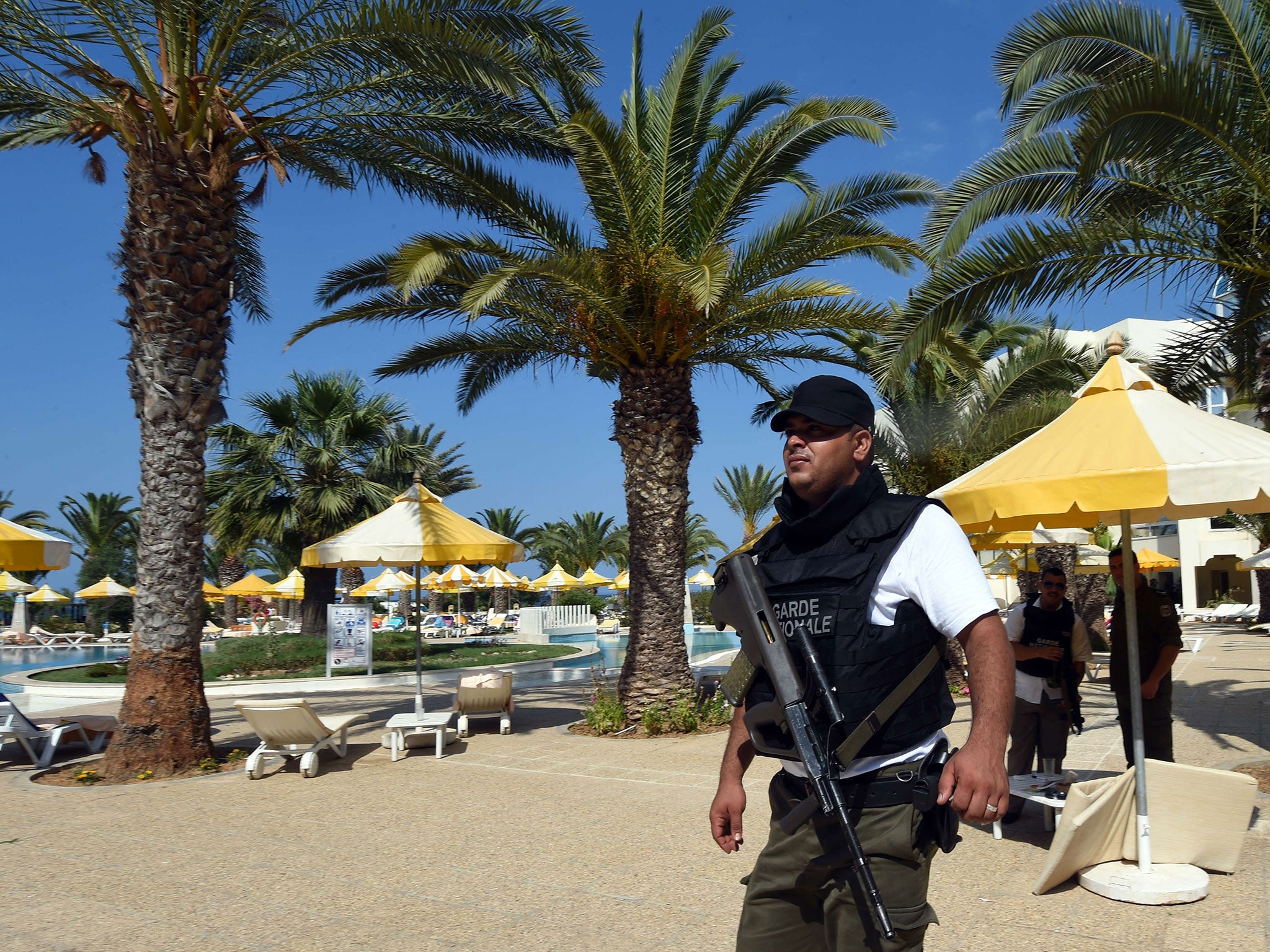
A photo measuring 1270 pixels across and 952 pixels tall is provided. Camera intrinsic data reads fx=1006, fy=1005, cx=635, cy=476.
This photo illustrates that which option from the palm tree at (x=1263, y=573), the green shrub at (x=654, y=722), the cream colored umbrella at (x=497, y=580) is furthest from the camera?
the cream colored umbrella at (x=497, y=580)

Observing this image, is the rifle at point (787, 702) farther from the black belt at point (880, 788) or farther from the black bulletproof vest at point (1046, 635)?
the black bulletproof vest at point (1046, 635)

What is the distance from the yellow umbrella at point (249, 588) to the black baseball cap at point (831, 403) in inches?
1379

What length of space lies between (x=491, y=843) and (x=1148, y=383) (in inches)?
192

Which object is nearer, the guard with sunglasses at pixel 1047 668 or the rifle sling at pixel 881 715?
the rifle sling at pixel 881 715

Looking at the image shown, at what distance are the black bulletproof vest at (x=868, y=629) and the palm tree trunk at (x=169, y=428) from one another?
26.5 feet

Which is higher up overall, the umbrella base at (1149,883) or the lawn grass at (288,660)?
the lawn grass at (288,660)

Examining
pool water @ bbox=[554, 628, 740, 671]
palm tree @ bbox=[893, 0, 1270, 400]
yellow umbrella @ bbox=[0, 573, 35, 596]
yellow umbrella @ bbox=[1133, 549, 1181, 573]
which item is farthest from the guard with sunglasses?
yellow umbrella @ bbox=[0, 573, 35, 596]

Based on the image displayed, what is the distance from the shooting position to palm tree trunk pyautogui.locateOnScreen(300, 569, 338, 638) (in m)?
25.4

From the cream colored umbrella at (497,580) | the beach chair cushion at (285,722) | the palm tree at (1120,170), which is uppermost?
the palm tree at (1120,170)

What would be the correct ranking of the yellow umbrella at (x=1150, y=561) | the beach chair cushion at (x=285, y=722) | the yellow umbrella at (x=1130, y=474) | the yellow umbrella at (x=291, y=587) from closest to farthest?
1. the yellow umbrella at (x=1130, y=474)
2. the beach chair cushion at (x=285, y=722)
3. the yellow umbrella at (x=1150, y=561)
4. the yellow umbrella at (x=291, y=587)

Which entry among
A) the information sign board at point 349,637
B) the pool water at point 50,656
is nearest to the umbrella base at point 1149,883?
the information sign board at point 349,637

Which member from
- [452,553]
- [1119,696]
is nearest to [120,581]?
[452,553]

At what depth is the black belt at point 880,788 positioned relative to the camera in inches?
93.2

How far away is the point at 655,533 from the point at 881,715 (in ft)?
30.0
